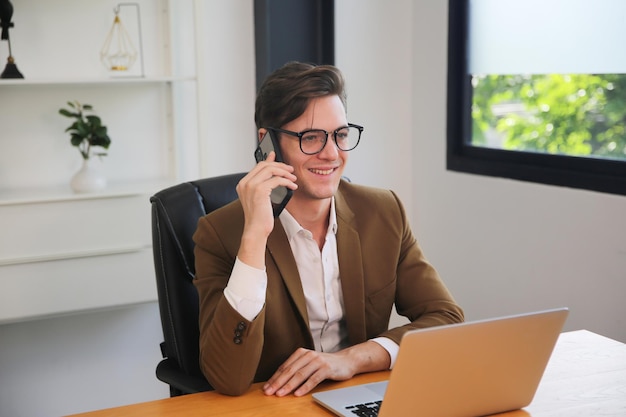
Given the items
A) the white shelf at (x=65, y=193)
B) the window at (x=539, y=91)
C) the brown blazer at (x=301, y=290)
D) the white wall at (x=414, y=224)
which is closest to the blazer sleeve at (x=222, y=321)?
the brown blazer at (x=301, y=290)

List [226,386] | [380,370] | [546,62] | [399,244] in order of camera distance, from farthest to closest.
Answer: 1. [546,62]
2. [399,244]
3. [380,370]
4. [226,386]

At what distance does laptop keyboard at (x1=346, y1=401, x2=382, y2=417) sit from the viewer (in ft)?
4.58

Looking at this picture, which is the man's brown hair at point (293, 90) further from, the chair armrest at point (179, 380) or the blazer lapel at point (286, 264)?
the chair armrest at point (179, 380)

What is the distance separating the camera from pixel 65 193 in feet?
9.52

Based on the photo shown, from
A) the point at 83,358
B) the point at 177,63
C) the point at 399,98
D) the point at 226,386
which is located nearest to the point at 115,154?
the point at 177,63

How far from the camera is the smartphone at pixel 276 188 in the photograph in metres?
1.75

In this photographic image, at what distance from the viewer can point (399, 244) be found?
196 centimetres

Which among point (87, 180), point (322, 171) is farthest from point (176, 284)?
point (87, 180)

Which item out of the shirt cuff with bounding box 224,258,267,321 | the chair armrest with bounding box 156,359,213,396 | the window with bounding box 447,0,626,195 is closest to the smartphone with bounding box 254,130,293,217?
the shirt cuff with bounding box 224,258,267,321

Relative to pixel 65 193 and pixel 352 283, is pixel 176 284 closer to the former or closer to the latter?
pixel 352 283

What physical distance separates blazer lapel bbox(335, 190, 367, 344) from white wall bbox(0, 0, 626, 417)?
3.66 ft

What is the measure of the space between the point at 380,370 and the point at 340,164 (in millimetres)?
465

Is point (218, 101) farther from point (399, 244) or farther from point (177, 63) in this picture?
point (399, 244)

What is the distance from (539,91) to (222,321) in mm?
1833
